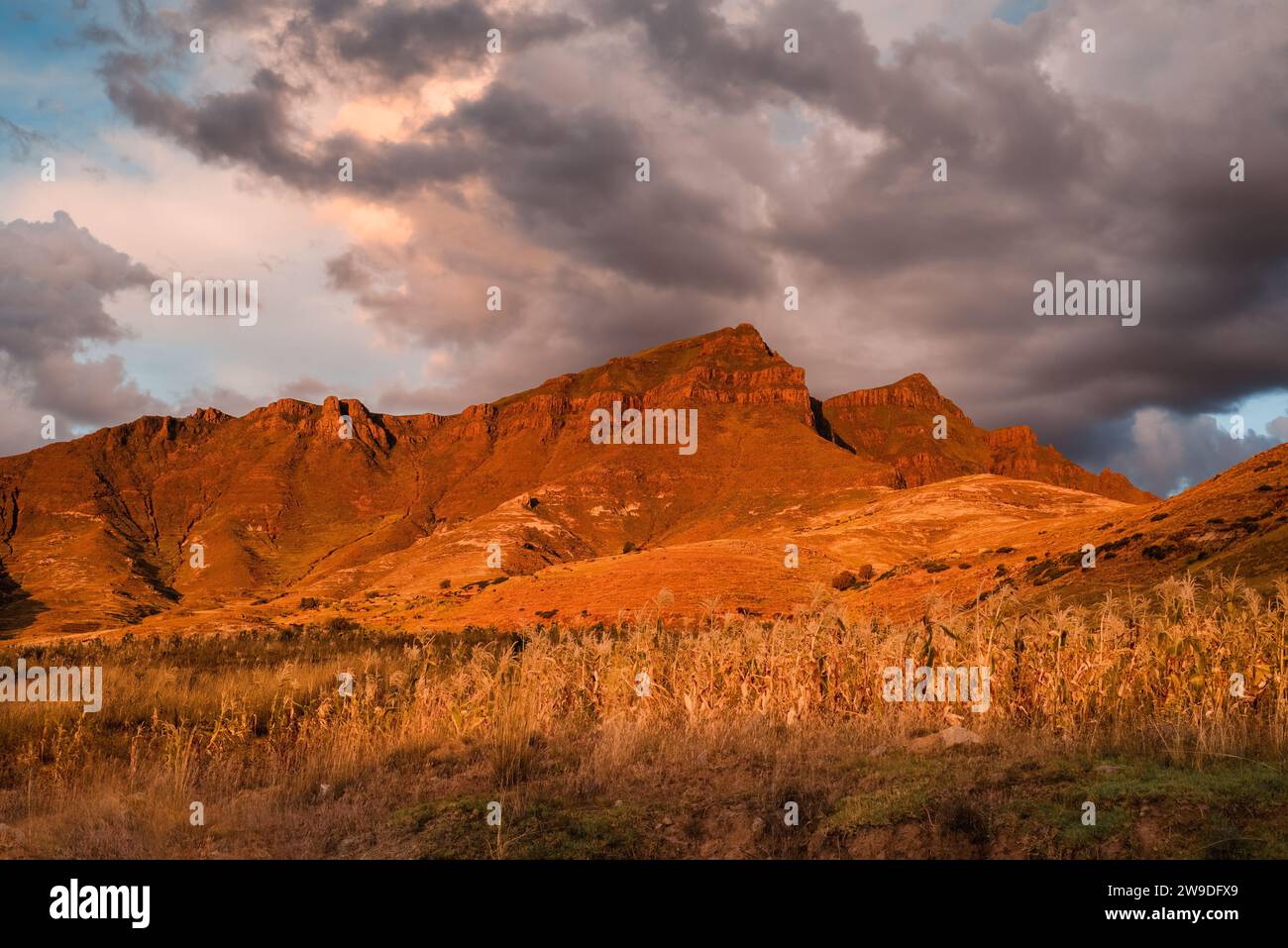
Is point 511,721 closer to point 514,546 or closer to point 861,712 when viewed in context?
point 861,712

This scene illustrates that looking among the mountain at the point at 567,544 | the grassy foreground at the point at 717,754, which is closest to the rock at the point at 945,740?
the grassy foreground at the point at 717,754

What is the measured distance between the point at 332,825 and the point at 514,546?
11794cm

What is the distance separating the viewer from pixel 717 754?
8.63m

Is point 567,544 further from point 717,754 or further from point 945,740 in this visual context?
point 945,740

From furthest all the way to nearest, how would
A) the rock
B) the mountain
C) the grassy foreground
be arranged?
the mountain → the rock → the grassy foreground

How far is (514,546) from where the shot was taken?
404 feet

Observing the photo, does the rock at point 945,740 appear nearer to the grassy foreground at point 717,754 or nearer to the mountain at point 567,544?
the grassy foreground at point 717,754

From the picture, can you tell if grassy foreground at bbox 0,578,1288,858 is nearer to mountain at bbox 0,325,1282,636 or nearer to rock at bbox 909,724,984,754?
rock at bbox 909,724,984,754

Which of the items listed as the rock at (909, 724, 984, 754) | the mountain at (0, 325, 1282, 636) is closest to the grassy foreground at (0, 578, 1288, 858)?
the rock at (909, 724, 984, 754)

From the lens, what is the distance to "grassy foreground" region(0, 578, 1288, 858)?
605 cm

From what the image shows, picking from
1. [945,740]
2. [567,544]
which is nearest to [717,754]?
[945,740]

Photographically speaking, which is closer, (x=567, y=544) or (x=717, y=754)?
(x=717, y=754)
